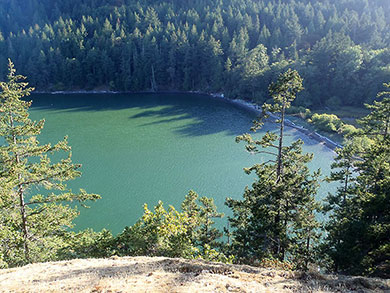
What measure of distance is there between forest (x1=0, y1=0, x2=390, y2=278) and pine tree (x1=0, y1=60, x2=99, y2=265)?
6 centimetres

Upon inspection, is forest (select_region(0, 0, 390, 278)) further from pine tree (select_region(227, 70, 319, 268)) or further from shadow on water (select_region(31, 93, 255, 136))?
shadow on water (select_region(31, 93, 255, 136))

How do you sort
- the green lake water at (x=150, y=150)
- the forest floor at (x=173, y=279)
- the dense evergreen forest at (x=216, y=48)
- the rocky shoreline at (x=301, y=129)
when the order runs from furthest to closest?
1. the dense evergreen forest at (x=216, y=48)
2. the rocky shoreline at (x=301, y=129)
3. the green lake water at (x=150, y=150)
4. the forest floor at (x=173, y=279)

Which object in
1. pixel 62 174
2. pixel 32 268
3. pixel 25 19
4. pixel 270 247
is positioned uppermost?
pixel 25 19

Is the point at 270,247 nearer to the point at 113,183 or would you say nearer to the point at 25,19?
the point at 113,183

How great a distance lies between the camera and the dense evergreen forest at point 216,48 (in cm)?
6538

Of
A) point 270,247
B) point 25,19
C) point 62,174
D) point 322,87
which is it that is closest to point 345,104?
point 322,87

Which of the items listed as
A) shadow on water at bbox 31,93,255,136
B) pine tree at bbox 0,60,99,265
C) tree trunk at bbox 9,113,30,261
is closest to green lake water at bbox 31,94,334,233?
shadow on water at bbox 31,93,255,136

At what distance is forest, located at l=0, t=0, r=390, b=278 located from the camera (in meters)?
14.2

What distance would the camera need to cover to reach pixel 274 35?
278 feet

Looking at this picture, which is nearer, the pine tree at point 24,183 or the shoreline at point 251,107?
the pine tree at point 24,183

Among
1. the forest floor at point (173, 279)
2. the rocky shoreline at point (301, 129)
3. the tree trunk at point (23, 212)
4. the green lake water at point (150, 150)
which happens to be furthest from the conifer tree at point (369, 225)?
the rocky shoreline at point (301, 129)

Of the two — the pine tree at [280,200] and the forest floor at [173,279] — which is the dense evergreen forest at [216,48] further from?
the forest floor at [173,279]

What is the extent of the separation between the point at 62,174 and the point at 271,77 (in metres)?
59.5

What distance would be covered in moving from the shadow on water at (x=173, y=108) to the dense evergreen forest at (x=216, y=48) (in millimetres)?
6475
